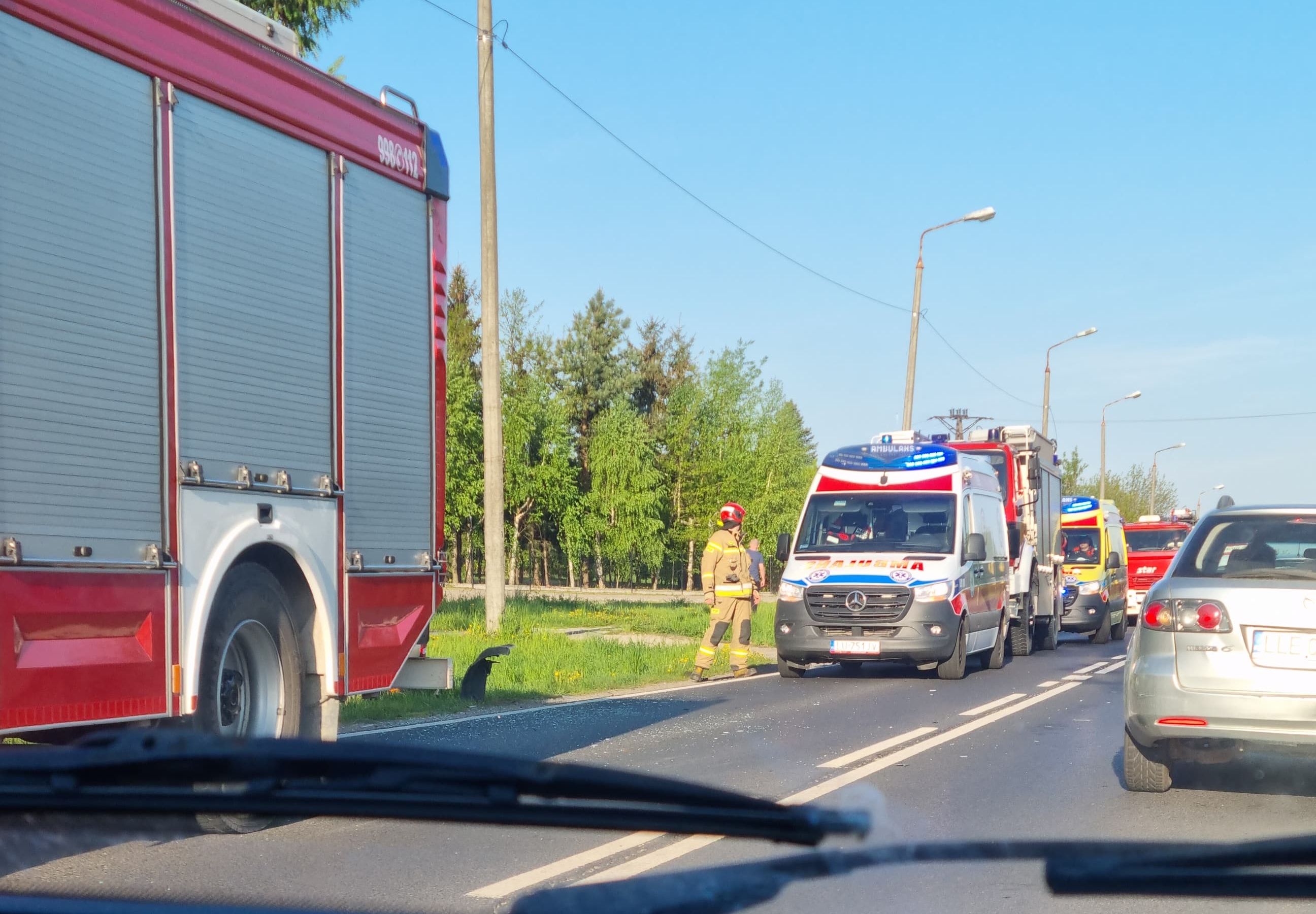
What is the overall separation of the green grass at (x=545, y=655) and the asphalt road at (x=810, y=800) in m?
0.92

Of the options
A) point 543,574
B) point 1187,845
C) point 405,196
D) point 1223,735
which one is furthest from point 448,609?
point 543,574

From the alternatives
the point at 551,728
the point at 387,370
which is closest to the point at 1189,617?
the point at 387,370

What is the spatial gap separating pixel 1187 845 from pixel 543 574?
221 ft

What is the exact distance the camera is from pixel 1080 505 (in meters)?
28.5

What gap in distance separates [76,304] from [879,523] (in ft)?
39.8

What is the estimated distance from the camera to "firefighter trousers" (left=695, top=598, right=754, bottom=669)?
15.7 m

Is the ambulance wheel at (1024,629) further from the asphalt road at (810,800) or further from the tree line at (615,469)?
the tree line at (615,469)

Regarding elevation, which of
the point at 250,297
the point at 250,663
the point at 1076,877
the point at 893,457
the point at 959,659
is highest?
the point at 250,297

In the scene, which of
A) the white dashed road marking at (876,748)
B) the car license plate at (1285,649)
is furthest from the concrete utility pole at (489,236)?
the car license plate at (1285,649)

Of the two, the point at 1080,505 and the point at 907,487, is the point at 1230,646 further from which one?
the point at 1080,505

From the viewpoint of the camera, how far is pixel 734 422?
196 ft

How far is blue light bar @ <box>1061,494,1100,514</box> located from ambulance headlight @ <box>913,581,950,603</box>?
1303 centimetres

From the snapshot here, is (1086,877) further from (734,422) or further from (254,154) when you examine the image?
(734,422)

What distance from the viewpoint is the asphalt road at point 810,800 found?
278 cm
